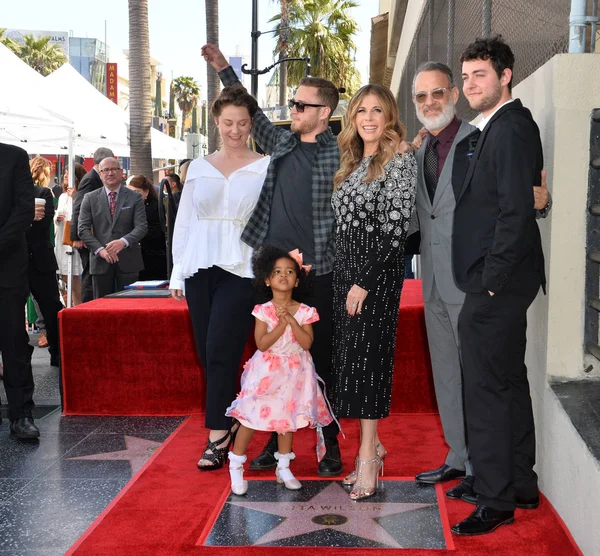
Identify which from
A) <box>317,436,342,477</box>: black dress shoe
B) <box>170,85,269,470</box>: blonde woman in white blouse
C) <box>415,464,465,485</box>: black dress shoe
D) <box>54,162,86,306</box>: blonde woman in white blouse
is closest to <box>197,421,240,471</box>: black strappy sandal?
<box>170,85,269,470</box>: blonde woman in white blouse

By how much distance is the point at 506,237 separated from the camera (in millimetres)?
3357

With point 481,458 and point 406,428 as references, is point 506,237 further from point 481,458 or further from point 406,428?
point 406,428

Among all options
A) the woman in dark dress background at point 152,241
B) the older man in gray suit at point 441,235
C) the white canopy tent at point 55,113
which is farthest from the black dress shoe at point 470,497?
the white canopy tent at point 55,113

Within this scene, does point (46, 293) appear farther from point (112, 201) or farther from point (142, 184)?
point (142, 184)

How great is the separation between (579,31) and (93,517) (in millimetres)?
3310

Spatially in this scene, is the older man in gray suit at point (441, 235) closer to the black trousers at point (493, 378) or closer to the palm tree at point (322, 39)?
the black trousers at point (493, 378)

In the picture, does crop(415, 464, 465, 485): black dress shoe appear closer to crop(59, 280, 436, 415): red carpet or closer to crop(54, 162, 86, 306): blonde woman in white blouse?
crop(59, 280, 436, 415): red carpet

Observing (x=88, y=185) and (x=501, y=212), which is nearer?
(x=501, y=212)

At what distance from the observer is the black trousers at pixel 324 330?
14.6ft

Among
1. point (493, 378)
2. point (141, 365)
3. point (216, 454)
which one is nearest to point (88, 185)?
point (141, 365)

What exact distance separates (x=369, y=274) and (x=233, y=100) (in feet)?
4.44

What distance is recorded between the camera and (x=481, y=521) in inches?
143

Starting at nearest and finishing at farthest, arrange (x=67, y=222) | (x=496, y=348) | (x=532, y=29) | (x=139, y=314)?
1. (x=496, y=348)
2. (x=532, y=29)
3. (x=139, y=314)
4. (x=67, y=222)

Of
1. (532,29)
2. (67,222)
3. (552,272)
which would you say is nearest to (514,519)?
(552,272)
